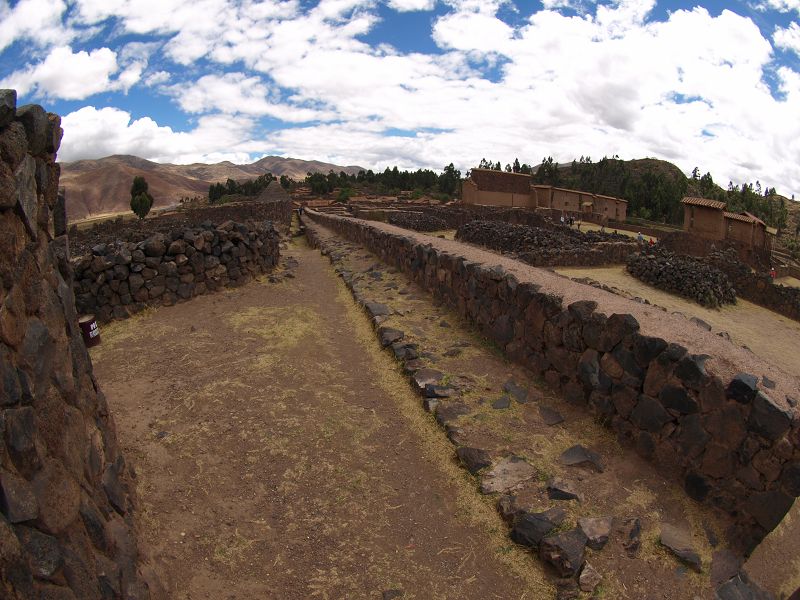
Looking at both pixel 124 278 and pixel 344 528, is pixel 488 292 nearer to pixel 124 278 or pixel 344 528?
pixel 344 528

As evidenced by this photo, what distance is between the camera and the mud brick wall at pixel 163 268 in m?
9.35

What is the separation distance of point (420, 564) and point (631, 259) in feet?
67.1

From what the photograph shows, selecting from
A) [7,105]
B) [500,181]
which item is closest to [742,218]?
[500,181]

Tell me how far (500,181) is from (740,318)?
3125 centimetres

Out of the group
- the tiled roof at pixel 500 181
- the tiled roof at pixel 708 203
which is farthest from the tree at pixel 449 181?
the tiled roof at pixel 708 203

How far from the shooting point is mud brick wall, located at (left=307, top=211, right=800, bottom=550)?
398 centimetres

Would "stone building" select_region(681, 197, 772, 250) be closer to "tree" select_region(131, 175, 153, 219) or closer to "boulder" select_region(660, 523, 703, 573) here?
"boulder" select_region(660, 523, 703, 573)

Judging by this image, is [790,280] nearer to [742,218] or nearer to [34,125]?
[742,218]

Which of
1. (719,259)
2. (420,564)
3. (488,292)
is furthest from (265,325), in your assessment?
(719,259)

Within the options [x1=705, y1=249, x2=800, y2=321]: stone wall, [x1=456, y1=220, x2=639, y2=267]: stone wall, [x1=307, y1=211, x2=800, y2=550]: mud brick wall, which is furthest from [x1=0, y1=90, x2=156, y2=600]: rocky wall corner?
[x1=705, y1=249, x2=800, y2=321]: stone wall

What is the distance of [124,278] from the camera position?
964 cm

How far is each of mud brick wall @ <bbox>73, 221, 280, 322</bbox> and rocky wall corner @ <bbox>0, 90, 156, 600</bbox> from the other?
6.46 metres

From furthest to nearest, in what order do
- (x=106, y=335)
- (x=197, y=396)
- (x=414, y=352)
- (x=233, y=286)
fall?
(x=233, y=286), (x=106, y=335), (x=414, y=352), (x=197, y=396)

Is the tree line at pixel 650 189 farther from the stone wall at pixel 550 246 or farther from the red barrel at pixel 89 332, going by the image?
the red barrel at pixel 89 332
